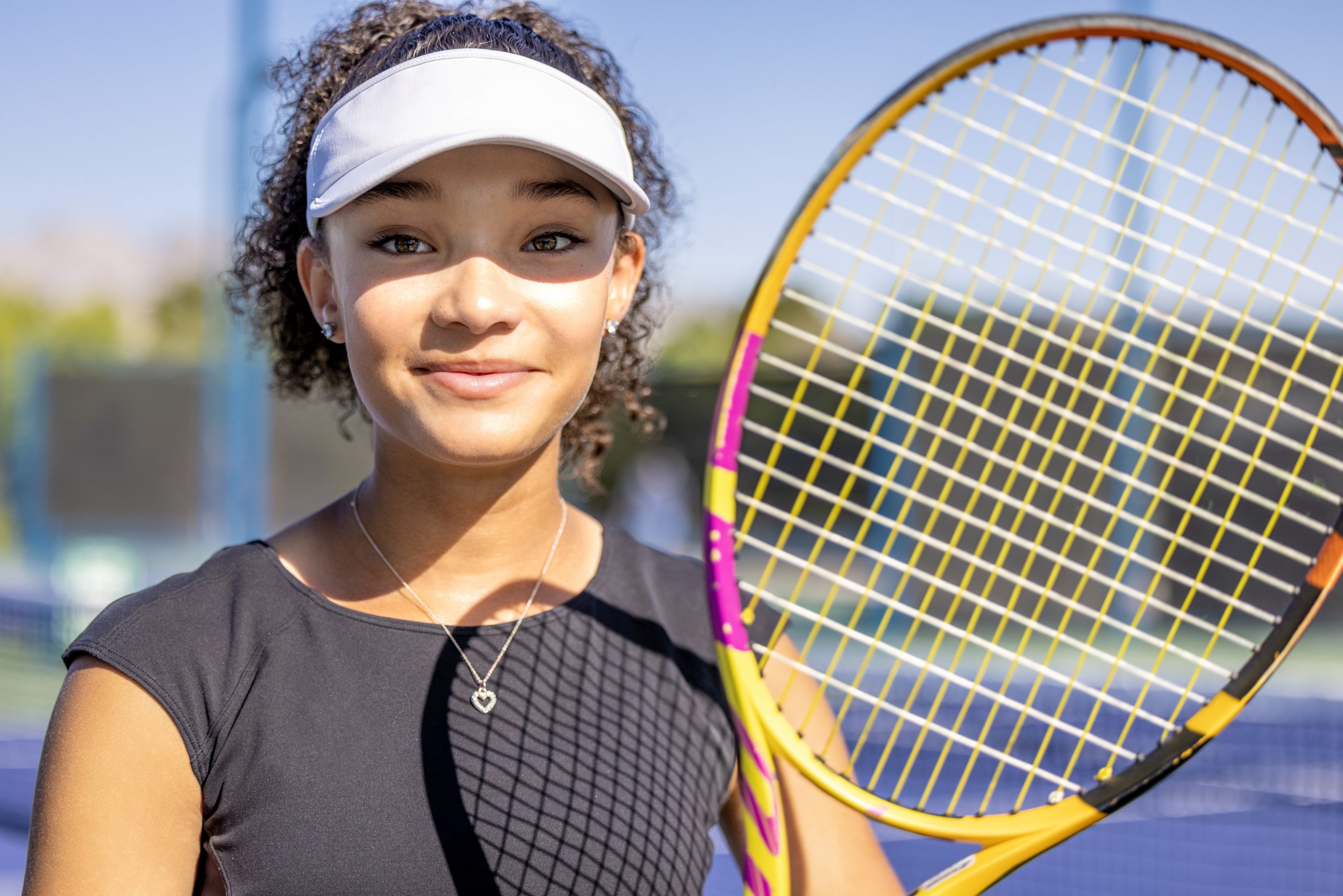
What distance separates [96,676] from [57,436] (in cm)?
1412

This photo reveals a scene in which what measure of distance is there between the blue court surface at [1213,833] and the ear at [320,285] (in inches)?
120

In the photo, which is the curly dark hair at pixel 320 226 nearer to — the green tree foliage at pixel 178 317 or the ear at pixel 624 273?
the ear at pixel 624 273

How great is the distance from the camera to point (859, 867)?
4.76ft

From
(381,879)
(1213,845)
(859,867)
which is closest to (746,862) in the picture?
(859,867)

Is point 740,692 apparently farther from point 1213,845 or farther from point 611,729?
point 1213,845

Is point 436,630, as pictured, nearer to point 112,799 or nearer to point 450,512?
point 450,512

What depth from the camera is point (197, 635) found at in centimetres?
125

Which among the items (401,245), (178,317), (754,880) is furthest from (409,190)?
(178,317)

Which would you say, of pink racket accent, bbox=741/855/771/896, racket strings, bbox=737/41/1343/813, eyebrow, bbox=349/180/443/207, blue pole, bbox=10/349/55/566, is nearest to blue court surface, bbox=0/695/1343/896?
racket strings, bbox=737/41/1343/813

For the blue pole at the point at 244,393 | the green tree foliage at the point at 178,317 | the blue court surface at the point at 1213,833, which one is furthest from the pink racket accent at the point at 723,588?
the green tree foliage at the point at 178,317

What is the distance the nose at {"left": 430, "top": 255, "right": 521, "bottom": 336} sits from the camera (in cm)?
122

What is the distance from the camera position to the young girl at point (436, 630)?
1193 millimetres

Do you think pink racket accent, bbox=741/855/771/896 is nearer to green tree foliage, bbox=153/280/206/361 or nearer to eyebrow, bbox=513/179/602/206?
eyebrow, bbox=513/179/602/206

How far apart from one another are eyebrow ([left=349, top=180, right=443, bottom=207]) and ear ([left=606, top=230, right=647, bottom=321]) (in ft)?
0.72
